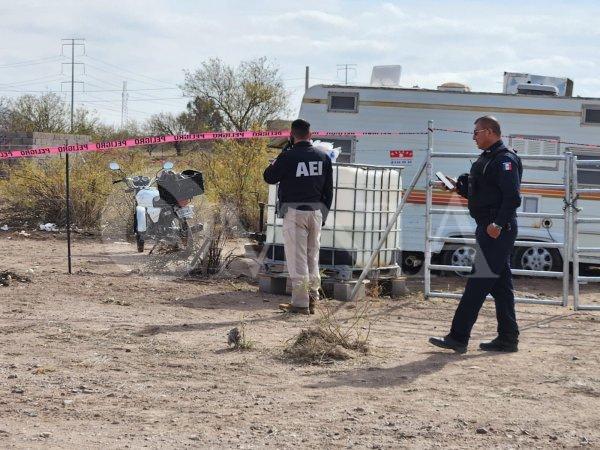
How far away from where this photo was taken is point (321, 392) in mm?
5645

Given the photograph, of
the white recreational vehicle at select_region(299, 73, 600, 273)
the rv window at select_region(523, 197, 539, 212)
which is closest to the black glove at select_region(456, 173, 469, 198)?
the white recreational vehicle at select_region(299, 73, 600, 273)

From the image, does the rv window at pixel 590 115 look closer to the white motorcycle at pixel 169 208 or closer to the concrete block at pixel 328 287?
the concrete block at pixel 328 287

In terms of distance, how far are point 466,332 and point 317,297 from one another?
2119mm

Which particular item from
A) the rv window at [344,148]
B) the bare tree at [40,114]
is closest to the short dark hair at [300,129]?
the rv window at [344,148]

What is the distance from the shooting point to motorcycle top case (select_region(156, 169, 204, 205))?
39.8ft

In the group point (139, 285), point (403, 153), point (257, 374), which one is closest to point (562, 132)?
point (403, 153)

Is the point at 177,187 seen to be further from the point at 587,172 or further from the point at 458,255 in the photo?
the point at 587,172

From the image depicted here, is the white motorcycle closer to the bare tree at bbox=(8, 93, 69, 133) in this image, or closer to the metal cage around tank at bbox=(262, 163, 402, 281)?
the metal cage around tank at bbox=(262, 163, 402, 281)

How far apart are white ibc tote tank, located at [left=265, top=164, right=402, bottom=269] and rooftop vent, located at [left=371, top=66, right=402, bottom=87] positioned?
12.1ft

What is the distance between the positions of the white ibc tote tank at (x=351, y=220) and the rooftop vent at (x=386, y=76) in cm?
369

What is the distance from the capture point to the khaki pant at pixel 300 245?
8.52 meters

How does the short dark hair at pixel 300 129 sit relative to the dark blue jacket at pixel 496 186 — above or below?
above

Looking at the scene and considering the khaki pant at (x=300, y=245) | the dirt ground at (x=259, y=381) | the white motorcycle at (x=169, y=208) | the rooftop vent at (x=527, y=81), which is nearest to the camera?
the dirt ground at (x=259, y=381)

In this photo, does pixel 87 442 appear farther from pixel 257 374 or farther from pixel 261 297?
pixel 261 297
